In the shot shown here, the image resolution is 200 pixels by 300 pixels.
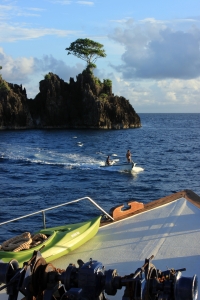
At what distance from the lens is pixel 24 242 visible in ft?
26.4

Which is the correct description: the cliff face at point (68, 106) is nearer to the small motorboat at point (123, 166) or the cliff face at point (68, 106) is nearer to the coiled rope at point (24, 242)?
the small motorboat at point (123, 166)

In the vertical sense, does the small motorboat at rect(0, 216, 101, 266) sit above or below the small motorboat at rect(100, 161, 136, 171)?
above

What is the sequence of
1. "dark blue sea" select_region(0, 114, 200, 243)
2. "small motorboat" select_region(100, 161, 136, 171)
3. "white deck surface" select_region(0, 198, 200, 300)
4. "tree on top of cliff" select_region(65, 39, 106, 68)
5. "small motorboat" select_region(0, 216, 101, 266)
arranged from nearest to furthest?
1. "small motorboat" select_region(0, 216, 101, 266)
2. "white deck surface" select_region(0, 198, 200, 300)
3. "dark blue sea" select_region(0, 114, 200, 243)
4. "small motorboat" select_region(100, 161, 136, 171)
5. "tree on top of cliff" select_region(65, 39, 106, 68)

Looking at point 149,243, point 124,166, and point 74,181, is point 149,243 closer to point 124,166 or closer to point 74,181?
point 74,181

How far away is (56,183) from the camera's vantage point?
36.6 meters

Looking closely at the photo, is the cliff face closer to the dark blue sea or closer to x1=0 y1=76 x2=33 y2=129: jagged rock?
x1=0 y1=76 x2=33 y2=129: jagged rock

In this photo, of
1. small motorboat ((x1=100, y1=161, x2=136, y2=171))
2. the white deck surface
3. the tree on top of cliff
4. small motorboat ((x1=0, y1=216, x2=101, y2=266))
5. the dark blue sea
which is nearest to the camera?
small motorboat ((x1=0, y1=216, x2=101, y2=266))

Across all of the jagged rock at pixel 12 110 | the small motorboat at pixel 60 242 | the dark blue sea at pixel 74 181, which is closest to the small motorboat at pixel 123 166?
the dark blue sea at pixel 74 181

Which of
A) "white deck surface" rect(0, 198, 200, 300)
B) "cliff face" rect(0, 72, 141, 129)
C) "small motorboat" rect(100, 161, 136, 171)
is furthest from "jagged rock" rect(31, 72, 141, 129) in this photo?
"white deck surface" rect(0, 198, 200, 300)

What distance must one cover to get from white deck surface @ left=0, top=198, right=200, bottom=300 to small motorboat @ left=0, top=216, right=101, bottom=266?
0.14 m

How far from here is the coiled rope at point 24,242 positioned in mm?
7895

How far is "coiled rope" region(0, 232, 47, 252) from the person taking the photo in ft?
25.9

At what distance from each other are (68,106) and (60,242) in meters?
109

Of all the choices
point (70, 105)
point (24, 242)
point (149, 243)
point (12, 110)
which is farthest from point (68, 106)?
point (24, 242)
